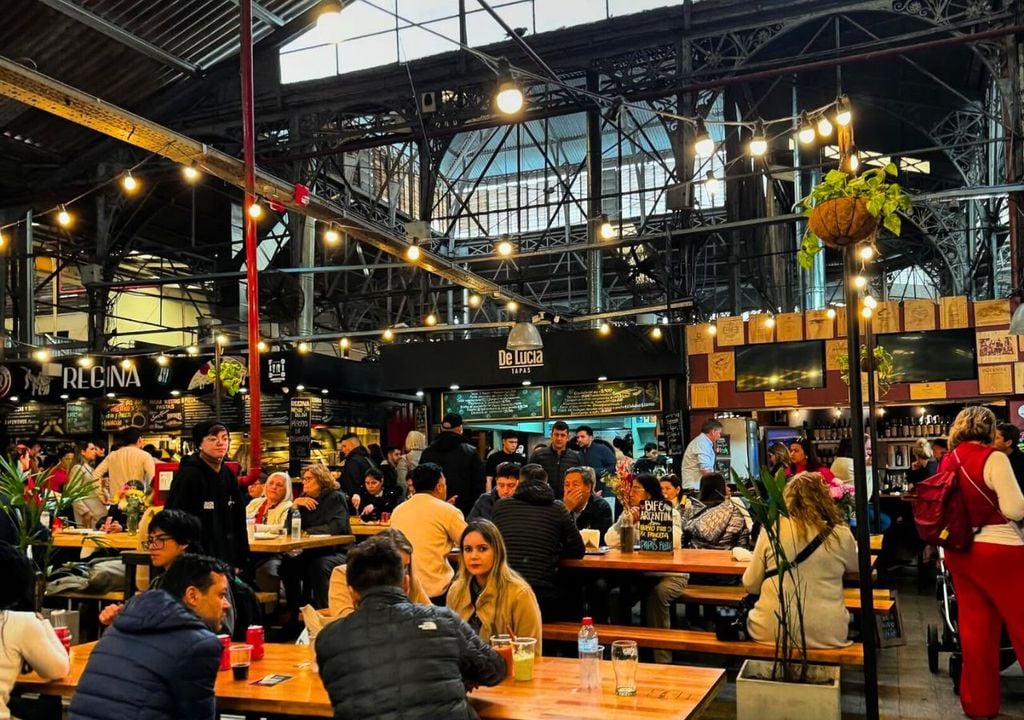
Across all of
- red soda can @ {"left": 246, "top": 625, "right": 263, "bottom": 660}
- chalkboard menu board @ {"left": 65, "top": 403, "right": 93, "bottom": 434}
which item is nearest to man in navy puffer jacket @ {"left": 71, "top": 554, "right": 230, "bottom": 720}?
red soda can @ {"left": 246, "top": 625, "right": 263, "bottom": 660}

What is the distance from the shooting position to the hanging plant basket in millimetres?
4023

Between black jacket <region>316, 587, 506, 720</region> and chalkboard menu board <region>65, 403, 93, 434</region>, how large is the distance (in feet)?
48.7

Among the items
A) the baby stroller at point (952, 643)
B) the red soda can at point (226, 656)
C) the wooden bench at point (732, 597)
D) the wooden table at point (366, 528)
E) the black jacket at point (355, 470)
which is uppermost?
the black jacket at point (355, 470)

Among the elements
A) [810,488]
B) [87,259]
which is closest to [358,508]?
[810,488]

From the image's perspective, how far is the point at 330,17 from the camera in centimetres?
630

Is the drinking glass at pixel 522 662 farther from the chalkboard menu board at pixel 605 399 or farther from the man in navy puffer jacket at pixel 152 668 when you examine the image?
the chalkboard menu board at pixel 605 399

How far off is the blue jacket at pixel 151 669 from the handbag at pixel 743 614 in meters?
3.08

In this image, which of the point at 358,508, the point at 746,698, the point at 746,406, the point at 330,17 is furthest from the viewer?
the point at 746,406

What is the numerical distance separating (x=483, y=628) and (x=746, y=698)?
1.36m

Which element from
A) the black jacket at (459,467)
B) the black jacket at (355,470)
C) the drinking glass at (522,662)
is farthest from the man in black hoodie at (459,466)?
the drinking glass at (522,662)

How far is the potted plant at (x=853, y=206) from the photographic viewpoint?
402 cm

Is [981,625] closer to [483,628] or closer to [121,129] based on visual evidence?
[483,628]

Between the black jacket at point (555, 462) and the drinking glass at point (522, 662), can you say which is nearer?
the drinking glass at point (522, 662)

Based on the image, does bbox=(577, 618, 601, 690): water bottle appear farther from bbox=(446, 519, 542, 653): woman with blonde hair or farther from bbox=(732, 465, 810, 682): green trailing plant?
bbox=(732, 465, 810, 682): green trailing plant
